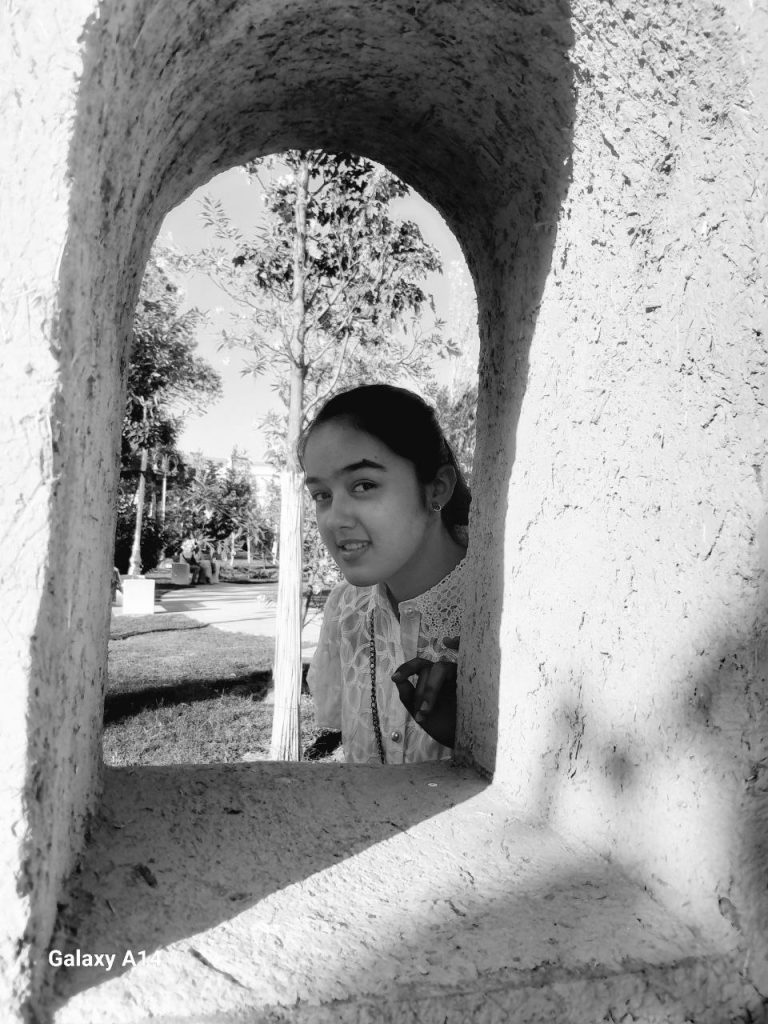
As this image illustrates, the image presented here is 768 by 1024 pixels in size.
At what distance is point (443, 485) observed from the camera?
2129 mm

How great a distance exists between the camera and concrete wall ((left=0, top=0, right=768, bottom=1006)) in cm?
79

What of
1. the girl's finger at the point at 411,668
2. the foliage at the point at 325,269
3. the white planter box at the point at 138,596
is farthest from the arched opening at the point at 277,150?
the white planter box at the point at 138,596

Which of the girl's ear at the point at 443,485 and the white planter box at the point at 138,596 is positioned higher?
the girl's ear at the point at 443,485

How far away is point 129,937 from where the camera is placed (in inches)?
34.8

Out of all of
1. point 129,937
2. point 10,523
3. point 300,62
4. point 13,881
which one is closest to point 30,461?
point 10,523

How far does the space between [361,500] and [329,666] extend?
0.81 metres

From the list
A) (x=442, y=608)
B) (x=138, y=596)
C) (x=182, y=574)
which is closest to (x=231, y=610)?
(x=138, y=596)

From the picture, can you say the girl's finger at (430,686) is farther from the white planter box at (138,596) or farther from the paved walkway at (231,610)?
the white planter box at (138,596)

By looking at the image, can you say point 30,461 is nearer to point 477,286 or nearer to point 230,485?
point 477,286

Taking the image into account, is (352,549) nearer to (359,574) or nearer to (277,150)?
(359,574)

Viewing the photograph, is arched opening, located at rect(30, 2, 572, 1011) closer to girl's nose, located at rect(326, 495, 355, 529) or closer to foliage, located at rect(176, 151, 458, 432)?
girl's nose, located at rect(326, 495, 355, 529)

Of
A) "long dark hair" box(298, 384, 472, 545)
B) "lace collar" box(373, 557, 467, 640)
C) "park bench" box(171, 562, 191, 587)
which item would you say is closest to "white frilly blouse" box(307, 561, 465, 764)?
"lace collar" box(373, 557, 467, 640)

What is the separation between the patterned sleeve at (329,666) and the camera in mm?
→ 2421

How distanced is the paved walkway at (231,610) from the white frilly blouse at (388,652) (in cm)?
745
